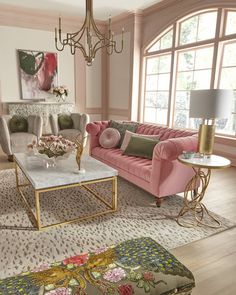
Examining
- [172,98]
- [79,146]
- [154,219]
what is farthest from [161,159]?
[172,98]

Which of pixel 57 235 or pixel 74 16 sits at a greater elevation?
pixel 74 16

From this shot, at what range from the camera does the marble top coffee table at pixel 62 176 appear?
2.29m

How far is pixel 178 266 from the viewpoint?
1.30 m

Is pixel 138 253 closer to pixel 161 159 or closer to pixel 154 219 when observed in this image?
pixel 154 219

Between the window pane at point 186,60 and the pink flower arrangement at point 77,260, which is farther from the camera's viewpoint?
the window pane at point 186,60

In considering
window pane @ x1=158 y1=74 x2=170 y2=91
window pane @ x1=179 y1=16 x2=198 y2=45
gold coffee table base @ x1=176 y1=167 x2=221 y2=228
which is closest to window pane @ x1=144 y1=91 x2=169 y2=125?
window pane @ x1=158 y1=74 x2=170 y2=91

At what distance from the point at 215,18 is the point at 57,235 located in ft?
15.5

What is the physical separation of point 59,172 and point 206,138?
1534mm

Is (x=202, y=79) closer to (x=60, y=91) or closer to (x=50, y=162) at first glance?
(x=60, y=91)

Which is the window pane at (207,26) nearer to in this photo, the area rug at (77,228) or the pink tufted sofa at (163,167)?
the pink tufted sofa at (163,167)

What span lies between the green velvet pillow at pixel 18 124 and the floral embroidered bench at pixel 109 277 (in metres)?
3.76

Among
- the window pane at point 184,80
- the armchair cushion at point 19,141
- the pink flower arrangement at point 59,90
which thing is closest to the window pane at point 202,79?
the window pane at point 184,80

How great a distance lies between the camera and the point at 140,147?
10.8ft

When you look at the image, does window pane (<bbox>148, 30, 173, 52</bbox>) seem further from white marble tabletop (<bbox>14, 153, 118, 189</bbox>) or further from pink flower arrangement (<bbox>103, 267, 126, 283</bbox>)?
pink flower arrangement (<bbox>103, 267, 126, 283</bbox>)
